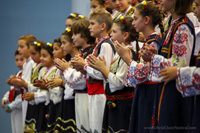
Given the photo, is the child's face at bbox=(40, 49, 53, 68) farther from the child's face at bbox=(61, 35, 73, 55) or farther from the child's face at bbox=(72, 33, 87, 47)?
the child's face at bbox=(72, 33, 87, 47)

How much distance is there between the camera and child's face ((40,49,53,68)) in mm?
5289

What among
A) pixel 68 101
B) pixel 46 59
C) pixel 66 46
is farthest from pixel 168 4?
pixel 46 59

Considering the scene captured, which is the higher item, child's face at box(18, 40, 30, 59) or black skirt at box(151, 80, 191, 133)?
child's face at box(18, 40, 30, 59)

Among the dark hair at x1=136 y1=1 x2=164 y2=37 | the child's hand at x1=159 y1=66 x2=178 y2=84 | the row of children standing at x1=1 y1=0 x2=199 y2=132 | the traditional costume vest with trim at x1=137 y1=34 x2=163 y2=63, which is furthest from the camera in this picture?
the dark hair at x1=136 y1=1 x2=164 y2=37

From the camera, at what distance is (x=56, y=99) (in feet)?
15.7

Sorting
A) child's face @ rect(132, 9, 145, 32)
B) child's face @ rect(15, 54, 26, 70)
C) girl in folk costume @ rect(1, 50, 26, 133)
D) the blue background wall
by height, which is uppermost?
the blue background wall

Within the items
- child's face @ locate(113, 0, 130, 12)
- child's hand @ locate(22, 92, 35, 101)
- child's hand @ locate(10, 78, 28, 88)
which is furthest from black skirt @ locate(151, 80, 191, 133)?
child's hand @ locate(10, 78, 28, 88)

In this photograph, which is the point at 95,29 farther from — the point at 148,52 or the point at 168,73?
the point at 168,73

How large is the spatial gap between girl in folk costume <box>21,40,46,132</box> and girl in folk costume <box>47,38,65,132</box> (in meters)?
0.49

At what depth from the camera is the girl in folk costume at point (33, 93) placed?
5402 mm

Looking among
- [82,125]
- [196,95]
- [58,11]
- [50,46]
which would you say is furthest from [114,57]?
[58,11]

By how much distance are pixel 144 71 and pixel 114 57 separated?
71 centimetres

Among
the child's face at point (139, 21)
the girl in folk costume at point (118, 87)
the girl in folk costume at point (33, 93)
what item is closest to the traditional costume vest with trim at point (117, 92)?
the girl in folk costume at point (118, 87)

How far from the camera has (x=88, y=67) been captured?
381 cm
